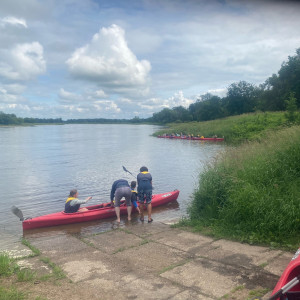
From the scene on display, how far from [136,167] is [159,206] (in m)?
9.64

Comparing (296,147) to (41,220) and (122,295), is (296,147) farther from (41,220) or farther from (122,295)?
(41,220)

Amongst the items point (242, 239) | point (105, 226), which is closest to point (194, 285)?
point (242, 239)

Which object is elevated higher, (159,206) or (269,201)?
(269,201)

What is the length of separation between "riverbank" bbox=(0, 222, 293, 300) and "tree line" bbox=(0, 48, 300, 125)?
2468 cm

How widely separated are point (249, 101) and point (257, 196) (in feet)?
271

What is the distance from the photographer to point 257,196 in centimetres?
659

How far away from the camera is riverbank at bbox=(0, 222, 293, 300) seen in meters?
4.21

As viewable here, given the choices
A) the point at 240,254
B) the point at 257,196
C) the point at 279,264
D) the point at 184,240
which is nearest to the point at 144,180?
the point at 184,240

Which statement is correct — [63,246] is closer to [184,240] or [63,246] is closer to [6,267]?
[6,267]

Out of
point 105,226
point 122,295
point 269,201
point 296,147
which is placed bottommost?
point 105,226

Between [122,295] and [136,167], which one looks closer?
[122,295]

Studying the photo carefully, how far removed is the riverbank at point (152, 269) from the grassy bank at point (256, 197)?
492 millimetres

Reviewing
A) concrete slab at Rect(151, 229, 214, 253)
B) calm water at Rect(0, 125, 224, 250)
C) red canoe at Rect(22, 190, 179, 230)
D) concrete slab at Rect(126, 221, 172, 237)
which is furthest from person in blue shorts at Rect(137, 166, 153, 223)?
concrete slab at Rect(151, 229, 214, 253)

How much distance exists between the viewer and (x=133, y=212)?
34.4 ft
